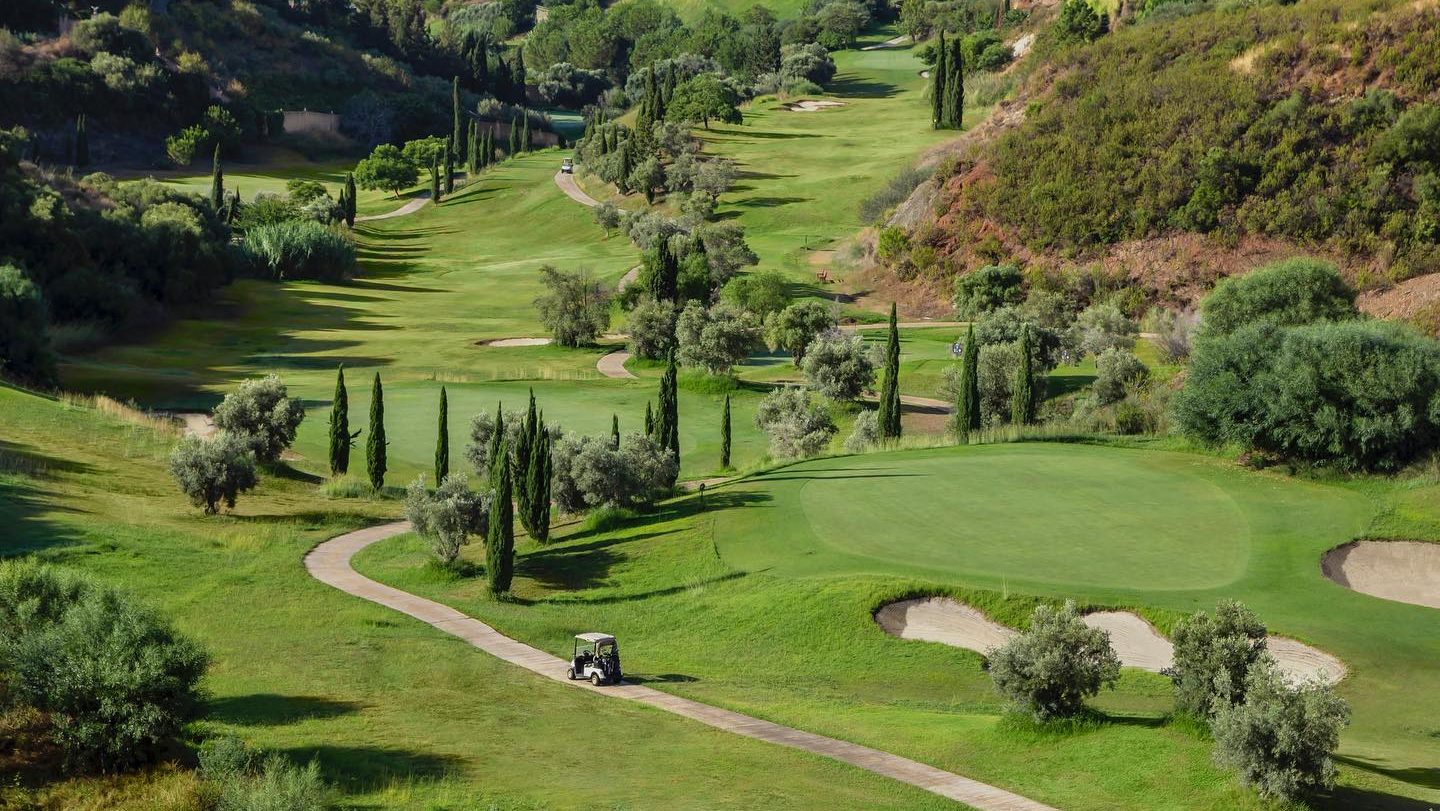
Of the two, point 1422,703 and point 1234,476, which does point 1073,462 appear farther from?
point 1422,703

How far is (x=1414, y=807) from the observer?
30625 millimetres

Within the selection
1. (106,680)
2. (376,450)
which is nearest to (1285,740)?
(106,680)

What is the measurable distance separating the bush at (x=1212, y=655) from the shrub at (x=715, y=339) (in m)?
60.1

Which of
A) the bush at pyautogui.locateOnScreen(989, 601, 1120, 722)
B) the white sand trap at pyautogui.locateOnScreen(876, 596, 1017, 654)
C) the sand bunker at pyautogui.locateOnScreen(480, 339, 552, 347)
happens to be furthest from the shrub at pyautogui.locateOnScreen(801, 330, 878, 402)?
the bush at pyautogui.locateOnScreen(989, 601, 1120, 722)

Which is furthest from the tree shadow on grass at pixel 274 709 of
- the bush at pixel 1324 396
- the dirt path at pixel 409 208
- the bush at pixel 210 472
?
the dirt path at pixel 409 208

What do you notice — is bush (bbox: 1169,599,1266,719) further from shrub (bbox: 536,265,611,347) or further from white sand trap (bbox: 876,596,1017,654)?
Result: shrub (bbox: 536,265,611,347)

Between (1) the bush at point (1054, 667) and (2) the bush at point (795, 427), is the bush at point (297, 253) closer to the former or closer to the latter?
(2) the bush at point (795, 427)

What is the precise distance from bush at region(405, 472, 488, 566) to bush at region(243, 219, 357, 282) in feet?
299

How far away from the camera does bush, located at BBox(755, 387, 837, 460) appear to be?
73.4 metres

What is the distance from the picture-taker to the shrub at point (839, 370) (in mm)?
87062

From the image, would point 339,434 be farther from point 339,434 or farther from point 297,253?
point 297,253

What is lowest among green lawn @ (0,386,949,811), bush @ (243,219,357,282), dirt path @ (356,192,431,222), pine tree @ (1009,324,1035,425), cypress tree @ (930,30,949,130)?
green lawn @ (0,386,949,811)

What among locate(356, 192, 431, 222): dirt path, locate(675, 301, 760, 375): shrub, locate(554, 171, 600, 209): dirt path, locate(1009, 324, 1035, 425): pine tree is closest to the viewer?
locate(1009, 324, 1035, 425): pine tree

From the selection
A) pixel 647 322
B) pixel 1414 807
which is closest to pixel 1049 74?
pixel 647 322
